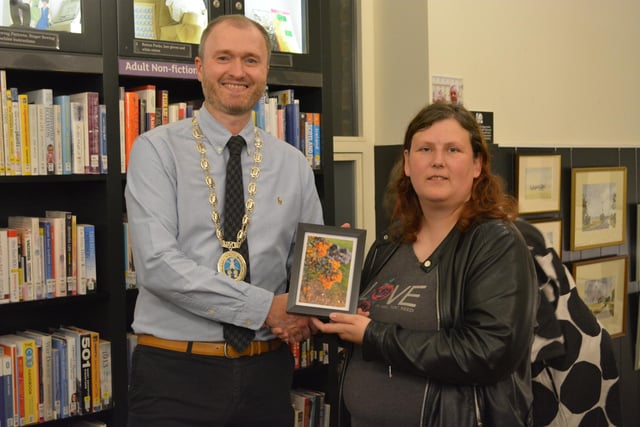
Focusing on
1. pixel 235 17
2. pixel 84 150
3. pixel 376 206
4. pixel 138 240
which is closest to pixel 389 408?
pixel 138 240

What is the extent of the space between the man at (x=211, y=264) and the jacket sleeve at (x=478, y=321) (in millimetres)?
449

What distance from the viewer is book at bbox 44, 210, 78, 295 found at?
8.45 ft

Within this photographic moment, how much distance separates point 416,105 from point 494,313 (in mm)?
2080

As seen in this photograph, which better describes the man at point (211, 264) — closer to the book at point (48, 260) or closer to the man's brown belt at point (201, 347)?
the man's brown belt at point (201, 347)

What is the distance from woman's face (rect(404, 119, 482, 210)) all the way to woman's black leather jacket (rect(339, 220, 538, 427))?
0.38 ft

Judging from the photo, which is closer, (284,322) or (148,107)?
(284,322)

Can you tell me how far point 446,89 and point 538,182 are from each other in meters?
0.88

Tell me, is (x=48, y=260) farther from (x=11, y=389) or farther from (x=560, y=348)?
(x=560, y=348)

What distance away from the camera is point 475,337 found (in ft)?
5.74

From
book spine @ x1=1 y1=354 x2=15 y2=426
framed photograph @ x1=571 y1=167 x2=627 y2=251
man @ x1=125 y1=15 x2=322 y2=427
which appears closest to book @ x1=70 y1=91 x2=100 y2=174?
man @ x1=125 y1=15 x2=322 y2=427

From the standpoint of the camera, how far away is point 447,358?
1751 mm

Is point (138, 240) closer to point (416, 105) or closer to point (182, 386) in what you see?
point (182, 386)

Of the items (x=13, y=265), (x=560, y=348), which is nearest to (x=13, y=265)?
(x=13, y=265)

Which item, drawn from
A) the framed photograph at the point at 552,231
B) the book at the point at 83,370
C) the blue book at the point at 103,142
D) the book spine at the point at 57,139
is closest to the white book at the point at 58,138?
the book spine at the point at 57,139
